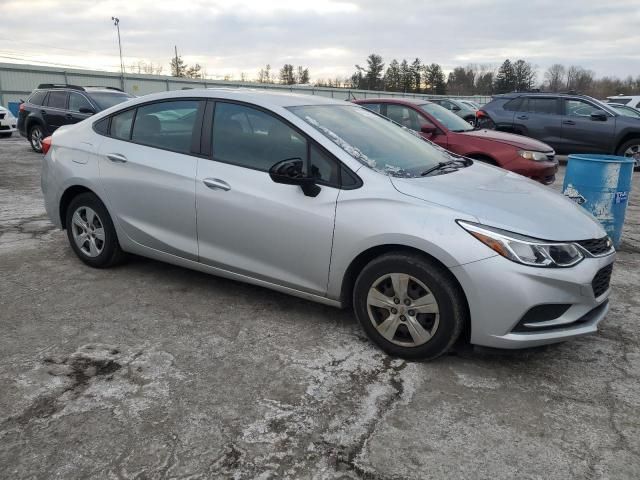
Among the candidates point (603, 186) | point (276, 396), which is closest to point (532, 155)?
point (603, 186)

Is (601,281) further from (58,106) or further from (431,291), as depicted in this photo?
(58,106)

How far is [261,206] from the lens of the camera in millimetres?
3570

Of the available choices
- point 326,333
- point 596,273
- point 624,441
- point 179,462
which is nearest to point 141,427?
point 179,462

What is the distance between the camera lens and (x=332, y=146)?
3.46m

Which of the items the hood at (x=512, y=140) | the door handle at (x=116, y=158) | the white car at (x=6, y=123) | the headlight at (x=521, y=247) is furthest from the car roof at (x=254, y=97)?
the white car at (x=6, y=123)

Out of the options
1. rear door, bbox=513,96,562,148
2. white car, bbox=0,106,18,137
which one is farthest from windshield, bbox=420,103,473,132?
white car, bbox=0,106,18,137

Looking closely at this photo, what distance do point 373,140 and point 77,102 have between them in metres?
10.2

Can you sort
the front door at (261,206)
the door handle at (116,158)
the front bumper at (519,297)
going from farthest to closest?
the door handle at (116,158), the front door at (261,206), the front bumper at (519,297)

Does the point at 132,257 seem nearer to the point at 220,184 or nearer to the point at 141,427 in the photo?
the point at 220,184

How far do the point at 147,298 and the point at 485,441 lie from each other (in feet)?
8.95

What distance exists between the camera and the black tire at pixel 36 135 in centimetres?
1272

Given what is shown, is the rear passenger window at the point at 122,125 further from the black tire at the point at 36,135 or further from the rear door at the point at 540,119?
the rear door at the point at 540,119

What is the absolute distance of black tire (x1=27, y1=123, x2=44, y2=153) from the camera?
41.7ft

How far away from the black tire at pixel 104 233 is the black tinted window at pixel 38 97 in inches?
374
